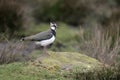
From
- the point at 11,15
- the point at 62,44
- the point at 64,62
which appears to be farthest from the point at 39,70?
the point at 11,15

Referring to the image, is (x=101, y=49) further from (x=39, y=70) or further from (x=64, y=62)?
(x=39, y=70)

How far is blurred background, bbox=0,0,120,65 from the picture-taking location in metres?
10.1

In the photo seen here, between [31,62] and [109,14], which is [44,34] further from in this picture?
[109,14]

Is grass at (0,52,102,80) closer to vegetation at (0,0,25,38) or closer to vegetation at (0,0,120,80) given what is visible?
vegetation at (0,0,120,80)

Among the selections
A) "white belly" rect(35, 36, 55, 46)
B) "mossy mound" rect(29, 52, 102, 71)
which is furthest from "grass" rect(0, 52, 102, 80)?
"white belly" rect(35, 36, 55, 46)

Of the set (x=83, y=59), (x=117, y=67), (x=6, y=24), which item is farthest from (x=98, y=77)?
(x=6, y=24)

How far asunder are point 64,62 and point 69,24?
8064 mm

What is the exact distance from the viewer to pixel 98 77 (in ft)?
26.1

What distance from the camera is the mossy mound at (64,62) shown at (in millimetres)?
8430

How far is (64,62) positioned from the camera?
877 cm

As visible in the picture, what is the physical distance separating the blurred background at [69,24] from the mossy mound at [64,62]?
0.69m

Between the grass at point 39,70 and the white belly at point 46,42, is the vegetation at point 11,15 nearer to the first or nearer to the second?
the white belly at point 46,42

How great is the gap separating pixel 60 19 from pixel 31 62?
8273 millimetres

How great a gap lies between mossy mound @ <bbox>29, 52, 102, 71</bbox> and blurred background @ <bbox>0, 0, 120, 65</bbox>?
2.26ft
